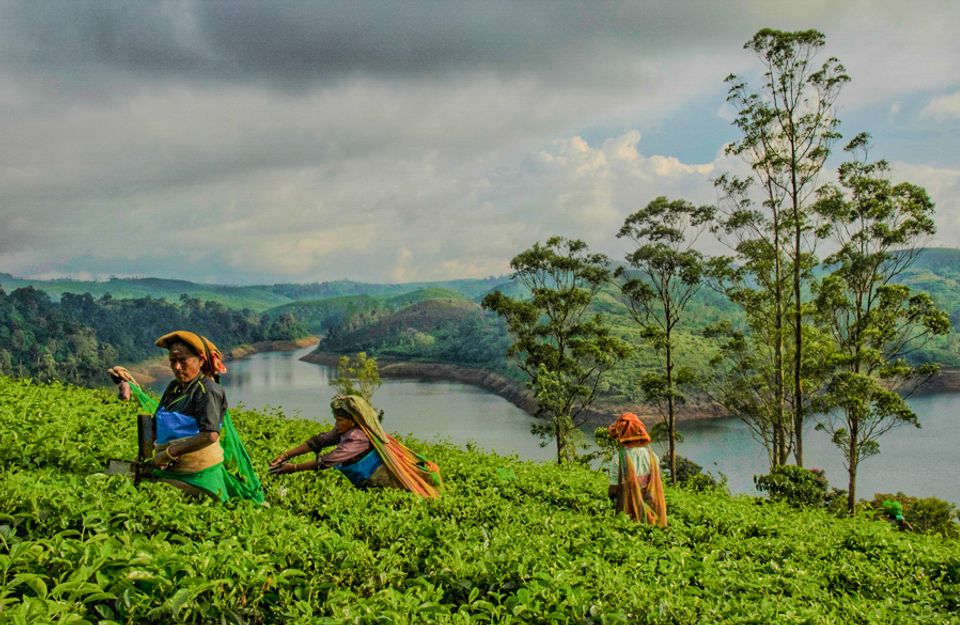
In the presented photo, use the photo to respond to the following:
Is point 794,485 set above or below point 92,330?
below

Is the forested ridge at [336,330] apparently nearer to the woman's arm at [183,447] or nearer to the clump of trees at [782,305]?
the clump of trees at [782,305]

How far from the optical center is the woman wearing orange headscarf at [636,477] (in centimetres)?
660

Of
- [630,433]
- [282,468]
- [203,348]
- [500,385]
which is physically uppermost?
[203,348]

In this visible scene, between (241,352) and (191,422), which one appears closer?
(191,422)

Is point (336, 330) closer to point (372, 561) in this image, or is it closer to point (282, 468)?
point (282, 468)

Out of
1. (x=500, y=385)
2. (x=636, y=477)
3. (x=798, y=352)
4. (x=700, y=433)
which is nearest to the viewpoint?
(x=636, y=477)

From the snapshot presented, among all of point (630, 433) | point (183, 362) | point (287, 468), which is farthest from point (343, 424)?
point (630, 433)

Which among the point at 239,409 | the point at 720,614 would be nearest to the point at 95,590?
the point at 720,614

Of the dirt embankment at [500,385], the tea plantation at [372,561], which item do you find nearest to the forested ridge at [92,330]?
the dirt embankment at [500,385]

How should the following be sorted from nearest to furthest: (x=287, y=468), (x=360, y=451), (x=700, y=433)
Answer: (x=287, y=468), (x=360, y=451), (x=700, y=433)

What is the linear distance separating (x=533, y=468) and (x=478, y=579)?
717 cm

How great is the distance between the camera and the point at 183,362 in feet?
15.8

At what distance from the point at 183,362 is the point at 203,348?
176 millimetres

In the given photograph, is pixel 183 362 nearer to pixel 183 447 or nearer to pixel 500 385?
pixel 183 447
